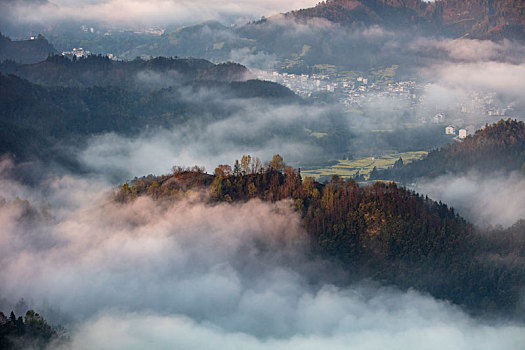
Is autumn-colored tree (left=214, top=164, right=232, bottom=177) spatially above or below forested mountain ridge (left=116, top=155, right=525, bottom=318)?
above

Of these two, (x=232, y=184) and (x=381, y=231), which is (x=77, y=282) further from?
(x=381, y=231)

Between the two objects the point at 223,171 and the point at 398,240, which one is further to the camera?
the point at 223,171

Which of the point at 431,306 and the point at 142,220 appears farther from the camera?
the point at 142,220

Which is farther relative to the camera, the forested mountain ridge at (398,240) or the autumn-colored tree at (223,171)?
the autumn-colored tree at (223,171)

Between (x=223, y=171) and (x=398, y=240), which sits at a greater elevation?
(x=223, y=171)

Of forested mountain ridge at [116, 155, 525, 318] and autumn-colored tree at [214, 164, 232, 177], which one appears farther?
autumn-colored tree at [214, 164, 232, 177]

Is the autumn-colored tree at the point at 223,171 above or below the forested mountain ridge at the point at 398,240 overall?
above

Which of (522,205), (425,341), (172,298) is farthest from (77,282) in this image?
(522,205)

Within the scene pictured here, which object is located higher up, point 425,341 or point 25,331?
point 25,331
